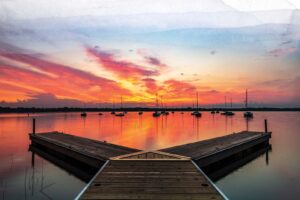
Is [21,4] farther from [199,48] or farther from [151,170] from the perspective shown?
[199,48]

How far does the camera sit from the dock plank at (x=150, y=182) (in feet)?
20.7

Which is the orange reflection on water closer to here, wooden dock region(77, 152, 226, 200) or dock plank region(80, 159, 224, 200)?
wooden dock region(77, 152, 226, 200)

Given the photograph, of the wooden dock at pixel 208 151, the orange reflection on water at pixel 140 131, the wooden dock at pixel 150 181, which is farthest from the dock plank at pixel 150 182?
the orange reflection on water at pixel 140 131

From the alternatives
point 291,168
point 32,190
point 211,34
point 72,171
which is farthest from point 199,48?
point 32,190

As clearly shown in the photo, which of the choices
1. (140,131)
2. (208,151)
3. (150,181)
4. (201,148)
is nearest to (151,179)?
(150,181)

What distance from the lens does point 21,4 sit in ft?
46.6

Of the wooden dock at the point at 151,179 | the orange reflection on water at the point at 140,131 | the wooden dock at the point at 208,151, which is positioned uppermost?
the wooden dock at the point at 151,179

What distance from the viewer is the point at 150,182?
7.57 meters

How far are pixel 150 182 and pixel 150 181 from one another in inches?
4.3

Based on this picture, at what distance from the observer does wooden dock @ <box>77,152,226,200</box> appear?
6.31 metres

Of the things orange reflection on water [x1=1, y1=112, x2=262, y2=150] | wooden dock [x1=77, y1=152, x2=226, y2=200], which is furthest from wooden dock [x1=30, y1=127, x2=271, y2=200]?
orange reflection on water [x1=1, y1=112, x2=262, y2=150]

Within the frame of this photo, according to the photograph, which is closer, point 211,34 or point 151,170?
point 151,170

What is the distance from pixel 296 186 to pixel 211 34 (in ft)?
46.3

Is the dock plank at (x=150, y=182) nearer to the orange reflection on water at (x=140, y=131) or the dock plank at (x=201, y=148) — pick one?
the dock plank at (x=201, y=148)
